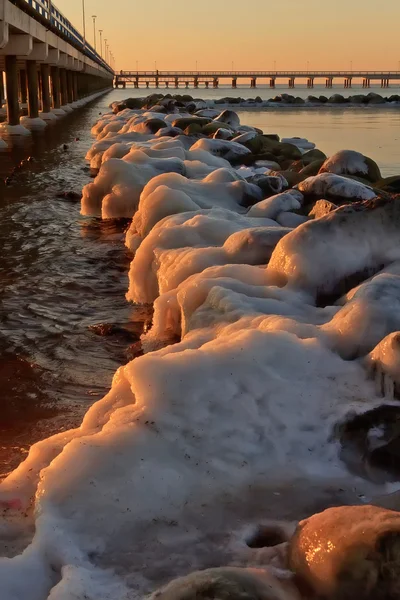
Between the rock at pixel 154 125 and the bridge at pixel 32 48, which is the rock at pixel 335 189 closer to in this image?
the rock at pixel 154 125

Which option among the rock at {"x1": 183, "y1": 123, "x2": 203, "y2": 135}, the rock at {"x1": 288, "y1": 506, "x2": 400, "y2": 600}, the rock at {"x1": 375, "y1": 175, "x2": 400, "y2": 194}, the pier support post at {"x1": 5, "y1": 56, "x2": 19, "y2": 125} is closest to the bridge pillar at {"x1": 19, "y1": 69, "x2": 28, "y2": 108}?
the pier support post at {"x1": 5, "y1": 56, "x2": 19, "y2": 125}

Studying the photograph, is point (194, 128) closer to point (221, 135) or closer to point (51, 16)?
point (221, 135)

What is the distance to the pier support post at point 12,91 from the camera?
879 inches

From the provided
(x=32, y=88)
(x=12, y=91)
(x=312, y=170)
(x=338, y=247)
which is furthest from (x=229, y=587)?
(x=32, y=88)

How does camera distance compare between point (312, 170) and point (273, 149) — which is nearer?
point (312, 170)

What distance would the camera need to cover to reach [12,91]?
22.2 metres

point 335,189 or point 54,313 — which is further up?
point 335,189

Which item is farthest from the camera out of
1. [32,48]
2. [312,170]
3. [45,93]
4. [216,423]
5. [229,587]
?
[45,93]

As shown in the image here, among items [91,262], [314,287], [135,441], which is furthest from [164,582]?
[91,262]

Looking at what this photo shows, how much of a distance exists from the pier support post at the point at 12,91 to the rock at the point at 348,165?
16491mm

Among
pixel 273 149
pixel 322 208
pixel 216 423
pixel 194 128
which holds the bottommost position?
pixel 216 423

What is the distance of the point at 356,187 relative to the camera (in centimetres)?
633

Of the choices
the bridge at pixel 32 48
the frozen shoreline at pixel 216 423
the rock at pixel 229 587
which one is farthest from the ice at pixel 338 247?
the bridge at pixel 32 48

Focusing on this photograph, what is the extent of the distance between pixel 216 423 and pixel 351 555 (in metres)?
0.98
